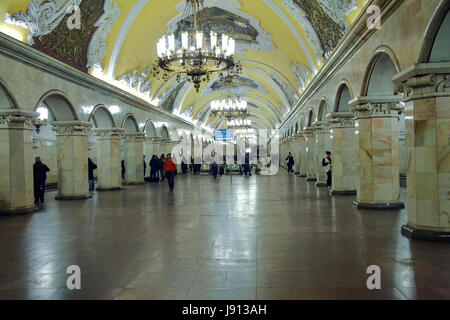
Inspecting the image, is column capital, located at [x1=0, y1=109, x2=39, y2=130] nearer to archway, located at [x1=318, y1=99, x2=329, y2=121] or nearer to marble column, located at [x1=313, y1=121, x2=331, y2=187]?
archway, located at [x1=318, y1=99, x2=329, y2=121]

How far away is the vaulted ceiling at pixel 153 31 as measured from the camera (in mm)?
9688

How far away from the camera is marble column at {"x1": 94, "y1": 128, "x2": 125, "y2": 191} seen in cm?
1499

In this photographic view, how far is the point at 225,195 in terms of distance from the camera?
1220 cm

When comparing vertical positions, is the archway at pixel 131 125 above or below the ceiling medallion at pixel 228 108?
below

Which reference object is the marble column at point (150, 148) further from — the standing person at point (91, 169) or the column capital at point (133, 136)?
the standing person at point (91, 169)

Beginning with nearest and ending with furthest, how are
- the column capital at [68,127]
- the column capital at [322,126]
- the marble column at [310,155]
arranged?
the column capital at [68,127] → the column capital at [322,126] → the marble column at [310,155]

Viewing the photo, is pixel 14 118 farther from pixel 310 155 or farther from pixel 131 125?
pixel 310 155

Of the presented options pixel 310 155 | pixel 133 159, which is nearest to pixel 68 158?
pixel 133 159

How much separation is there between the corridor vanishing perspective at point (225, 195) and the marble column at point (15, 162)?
33 mm

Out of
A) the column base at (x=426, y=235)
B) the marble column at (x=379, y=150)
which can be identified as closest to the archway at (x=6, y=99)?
the marble column at (x=379, y=150)

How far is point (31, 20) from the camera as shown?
9.34 m

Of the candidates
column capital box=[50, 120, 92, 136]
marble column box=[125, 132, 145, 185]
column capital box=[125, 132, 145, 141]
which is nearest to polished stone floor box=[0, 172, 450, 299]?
column capital box=[50, 120, 92, 136]

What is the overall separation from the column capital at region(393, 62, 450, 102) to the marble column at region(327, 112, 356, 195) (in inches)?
223

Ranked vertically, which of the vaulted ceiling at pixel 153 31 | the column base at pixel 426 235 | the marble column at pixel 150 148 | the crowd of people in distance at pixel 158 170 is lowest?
the column base at pixel 426 235
